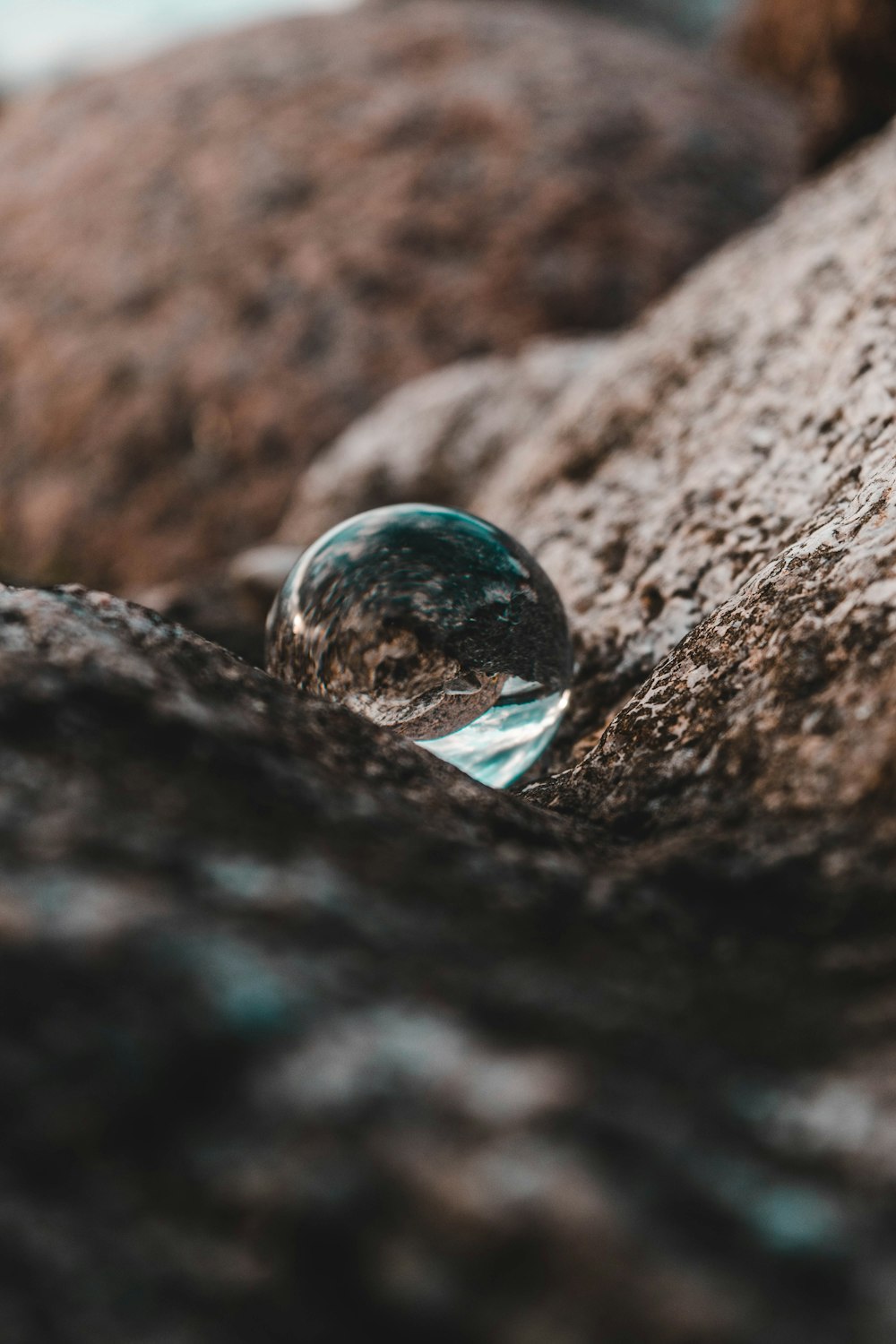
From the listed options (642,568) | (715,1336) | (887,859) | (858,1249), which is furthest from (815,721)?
(642,568)

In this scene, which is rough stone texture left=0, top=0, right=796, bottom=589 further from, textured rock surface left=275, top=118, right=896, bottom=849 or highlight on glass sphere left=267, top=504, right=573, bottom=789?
highlight on glass sphere left=267, top=504, right=573, bottom=789

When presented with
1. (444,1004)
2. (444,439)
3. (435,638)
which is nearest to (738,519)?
(435,638)

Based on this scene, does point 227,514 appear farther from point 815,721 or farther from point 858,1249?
point 858,1249

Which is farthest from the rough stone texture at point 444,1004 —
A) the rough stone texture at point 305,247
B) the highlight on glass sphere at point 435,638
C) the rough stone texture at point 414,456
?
the rough stone texture at point 305,247

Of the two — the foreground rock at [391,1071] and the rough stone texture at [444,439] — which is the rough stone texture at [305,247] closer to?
the rough stone texture at [444,439]

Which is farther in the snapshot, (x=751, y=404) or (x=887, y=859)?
(x=751, y=404)

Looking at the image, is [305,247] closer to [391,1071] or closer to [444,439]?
[444,439]

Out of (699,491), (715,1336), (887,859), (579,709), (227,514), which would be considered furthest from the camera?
(227,514)
